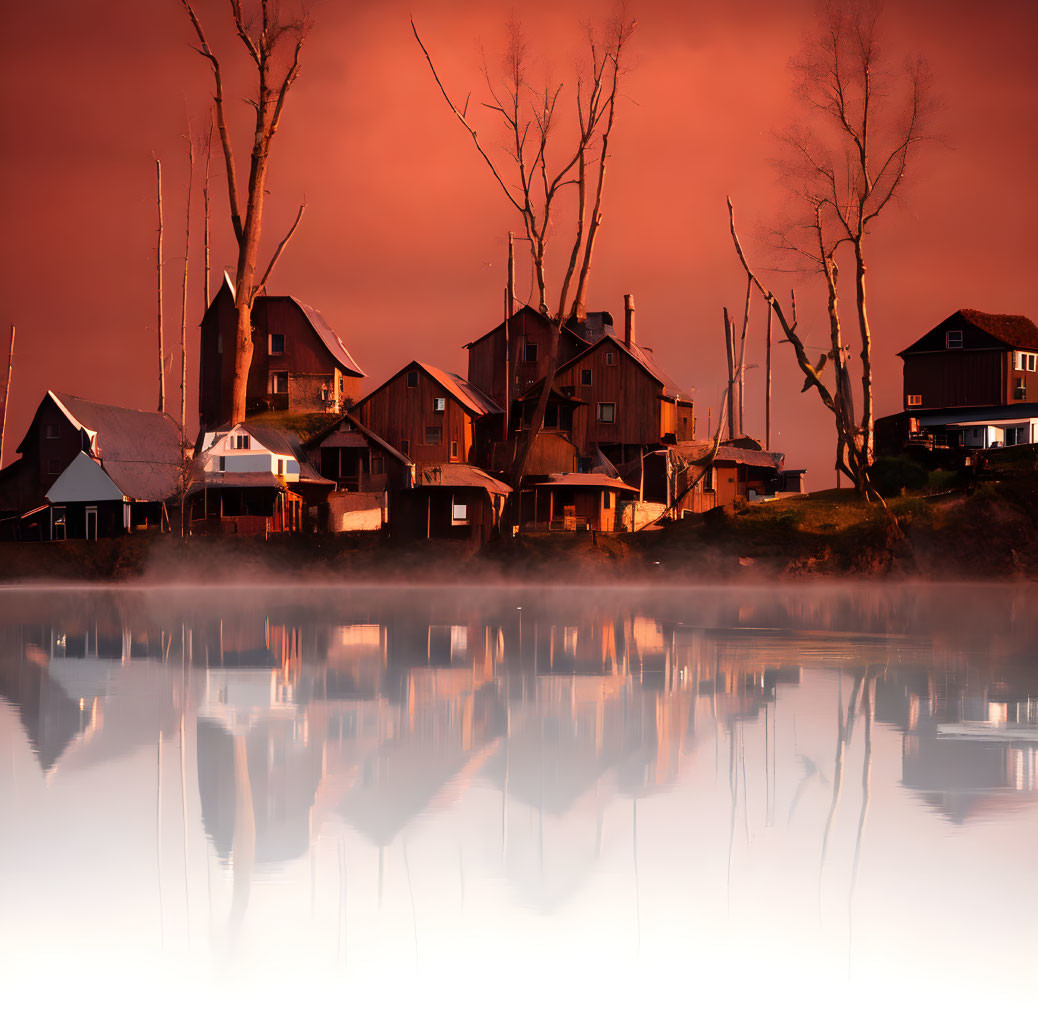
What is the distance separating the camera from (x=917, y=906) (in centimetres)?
648

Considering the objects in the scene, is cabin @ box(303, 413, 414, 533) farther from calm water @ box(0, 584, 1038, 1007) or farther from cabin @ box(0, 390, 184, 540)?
calm water @ box(0, 584, 1038, 1007)

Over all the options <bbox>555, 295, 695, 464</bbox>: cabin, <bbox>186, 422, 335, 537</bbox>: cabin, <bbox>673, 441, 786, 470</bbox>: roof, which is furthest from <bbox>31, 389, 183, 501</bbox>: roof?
<bbox>673, 441, 786, 470</bbox>: roof

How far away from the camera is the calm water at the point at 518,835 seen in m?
5.68

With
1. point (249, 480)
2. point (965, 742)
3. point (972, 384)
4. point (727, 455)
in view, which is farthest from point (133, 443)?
point (965, 742)

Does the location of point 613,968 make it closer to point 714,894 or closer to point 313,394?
point 714,894

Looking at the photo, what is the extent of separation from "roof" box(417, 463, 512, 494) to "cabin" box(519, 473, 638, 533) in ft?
5.31

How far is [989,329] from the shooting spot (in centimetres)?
6372

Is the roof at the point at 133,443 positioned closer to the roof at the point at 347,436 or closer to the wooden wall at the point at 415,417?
the roof at the point at 347,436

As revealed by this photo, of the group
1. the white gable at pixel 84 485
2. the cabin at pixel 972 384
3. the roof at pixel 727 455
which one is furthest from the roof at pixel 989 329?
the white gable at pixel 84 485

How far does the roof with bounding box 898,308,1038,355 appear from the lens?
63.4 meters

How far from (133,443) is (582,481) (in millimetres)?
23602

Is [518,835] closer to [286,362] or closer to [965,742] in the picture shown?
[965,742]

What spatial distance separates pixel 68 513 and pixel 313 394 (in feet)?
46.7

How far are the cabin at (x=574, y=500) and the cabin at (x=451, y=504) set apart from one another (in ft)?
5.19
